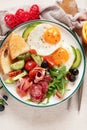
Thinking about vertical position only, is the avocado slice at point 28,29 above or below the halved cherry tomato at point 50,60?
above

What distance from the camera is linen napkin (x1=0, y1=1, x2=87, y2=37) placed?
1.15m

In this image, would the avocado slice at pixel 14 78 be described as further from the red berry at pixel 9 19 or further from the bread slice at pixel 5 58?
the red berry at pixel 9 19

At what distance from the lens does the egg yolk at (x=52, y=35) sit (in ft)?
3.67

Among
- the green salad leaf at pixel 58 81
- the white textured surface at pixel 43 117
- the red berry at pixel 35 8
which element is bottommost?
the white textured surface at pixel 43 117

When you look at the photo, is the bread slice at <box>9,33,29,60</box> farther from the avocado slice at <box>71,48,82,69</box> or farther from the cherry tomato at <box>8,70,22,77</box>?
the avocado slice at <box>71,48,82,69</box>

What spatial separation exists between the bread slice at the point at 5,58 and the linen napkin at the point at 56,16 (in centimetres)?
3

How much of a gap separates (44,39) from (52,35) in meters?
0.03

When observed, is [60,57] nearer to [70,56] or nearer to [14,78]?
[70,56]

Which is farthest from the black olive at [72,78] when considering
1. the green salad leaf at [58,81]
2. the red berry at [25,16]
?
the red berry at [25,16]

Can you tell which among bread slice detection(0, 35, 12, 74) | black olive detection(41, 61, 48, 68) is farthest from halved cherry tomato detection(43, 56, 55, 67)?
bread slice detection(0, 35, 12, 74)

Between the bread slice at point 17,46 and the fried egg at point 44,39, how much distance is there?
26mm

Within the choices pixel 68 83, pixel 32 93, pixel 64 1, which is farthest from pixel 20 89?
pixel 64 1

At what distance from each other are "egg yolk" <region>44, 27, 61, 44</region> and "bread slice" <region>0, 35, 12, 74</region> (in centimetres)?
12

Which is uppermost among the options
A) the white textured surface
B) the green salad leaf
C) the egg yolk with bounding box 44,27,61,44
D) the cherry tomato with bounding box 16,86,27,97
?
the egg yolk with bounding box 44,27,61,44
